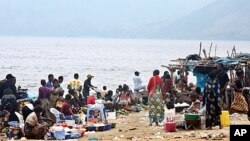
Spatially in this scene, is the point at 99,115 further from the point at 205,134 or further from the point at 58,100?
the point at 205,134

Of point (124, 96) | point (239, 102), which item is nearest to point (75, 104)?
point (124, 96)

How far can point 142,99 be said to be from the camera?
23.5 m

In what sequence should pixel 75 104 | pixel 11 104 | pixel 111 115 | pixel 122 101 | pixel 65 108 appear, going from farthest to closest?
pixel 122 101 → pixel 111 115 → pixel 75 104 → pixel 65 108 → pixel 11 104

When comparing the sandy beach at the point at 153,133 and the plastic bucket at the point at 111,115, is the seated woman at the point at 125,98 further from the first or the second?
the sandy beach at the point at 153,133

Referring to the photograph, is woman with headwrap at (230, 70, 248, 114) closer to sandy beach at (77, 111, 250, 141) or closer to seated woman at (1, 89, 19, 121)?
sandy beach at (77, 111, 250, 141)

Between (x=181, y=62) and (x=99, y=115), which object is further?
(x=181, y=62)

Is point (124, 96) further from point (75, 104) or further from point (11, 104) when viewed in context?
point (11, 104)

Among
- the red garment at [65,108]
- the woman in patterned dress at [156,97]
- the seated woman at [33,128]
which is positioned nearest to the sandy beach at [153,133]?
the woman in patterned dress at [156,97]

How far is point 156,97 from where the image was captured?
16188 mm

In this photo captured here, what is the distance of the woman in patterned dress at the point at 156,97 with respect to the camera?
52.6ft

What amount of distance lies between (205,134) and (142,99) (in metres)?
9.69

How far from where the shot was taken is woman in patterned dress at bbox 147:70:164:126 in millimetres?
16031

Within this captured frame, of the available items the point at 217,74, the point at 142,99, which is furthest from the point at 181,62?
the point at 217,74

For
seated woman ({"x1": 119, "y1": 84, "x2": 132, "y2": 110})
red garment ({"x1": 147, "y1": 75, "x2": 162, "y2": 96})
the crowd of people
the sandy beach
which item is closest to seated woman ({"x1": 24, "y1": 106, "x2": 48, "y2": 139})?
the crowd of people
